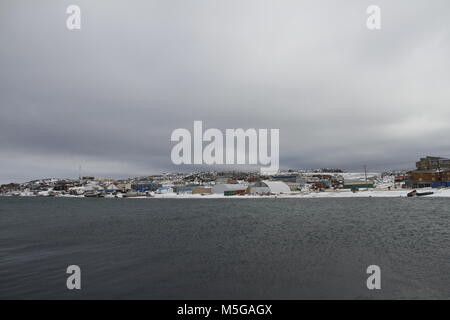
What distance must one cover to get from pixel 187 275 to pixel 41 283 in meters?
9.61

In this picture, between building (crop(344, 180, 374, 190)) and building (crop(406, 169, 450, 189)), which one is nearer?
building (crop(406, 169, 450, 189))

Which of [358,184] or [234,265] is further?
[358,184]

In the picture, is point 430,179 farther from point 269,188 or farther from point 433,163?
point 269,188

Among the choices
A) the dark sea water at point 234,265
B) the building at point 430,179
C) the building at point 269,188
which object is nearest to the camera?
the dark sea water at point 234,265

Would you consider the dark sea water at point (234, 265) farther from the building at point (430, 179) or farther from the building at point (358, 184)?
the building at point (358, 184)

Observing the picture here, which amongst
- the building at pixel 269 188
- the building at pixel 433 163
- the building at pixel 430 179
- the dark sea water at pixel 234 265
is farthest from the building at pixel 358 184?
the dark sea water at pixel 234 265

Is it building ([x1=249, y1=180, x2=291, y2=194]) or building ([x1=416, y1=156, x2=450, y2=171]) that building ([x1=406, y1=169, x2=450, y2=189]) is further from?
building ([x1=249, y1=180, x2=291, y2=194])

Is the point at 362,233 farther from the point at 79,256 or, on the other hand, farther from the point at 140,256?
the point at 79,256

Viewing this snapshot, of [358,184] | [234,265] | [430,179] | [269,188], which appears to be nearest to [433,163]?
[430,179]

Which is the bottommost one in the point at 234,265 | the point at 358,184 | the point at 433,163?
the point at 358,184

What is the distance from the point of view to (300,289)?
15.2 metres

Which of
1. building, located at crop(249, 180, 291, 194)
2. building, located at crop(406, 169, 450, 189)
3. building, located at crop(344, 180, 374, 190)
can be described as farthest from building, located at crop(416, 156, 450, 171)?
building, located at crop(249, 180, 291, 194)

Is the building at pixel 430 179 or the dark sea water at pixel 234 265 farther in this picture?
the building at pixel 430 179
